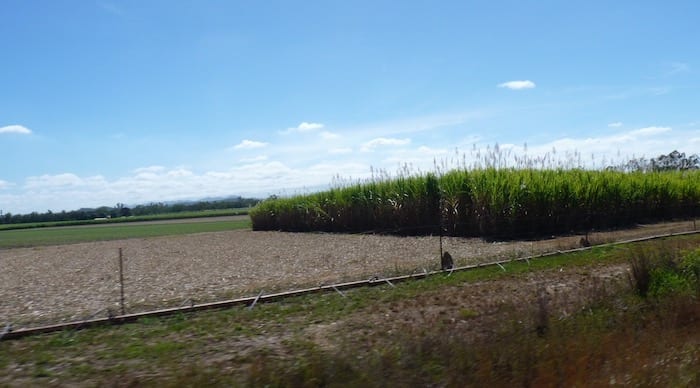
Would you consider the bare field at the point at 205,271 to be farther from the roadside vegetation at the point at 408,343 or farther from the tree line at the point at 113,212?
the tree line at the point at 113,212

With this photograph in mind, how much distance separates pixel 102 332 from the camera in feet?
31.3

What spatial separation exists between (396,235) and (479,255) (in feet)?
30.4

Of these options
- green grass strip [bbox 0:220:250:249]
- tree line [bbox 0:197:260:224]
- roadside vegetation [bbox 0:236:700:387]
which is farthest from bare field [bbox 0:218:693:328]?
tree line [bbox 0:197:260:224]

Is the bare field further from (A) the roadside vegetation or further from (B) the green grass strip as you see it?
(B) the green grass strip

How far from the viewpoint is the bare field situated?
1255 cm

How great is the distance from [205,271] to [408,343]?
11.5 meters

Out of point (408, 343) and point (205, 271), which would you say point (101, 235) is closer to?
point (205, 271)

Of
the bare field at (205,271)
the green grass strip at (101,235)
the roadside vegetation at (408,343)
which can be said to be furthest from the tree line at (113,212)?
the roadside vegetation at (408,343)

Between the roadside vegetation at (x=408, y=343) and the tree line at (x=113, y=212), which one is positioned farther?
the tree line at (x=113, y=212)

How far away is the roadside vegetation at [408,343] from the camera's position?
230 inches

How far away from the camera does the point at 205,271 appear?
57.5 feet

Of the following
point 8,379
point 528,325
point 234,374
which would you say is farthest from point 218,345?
point 528,325

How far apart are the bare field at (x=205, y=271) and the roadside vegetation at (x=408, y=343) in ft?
6.94

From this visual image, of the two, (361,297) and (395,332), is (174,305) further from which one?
(395,332)
